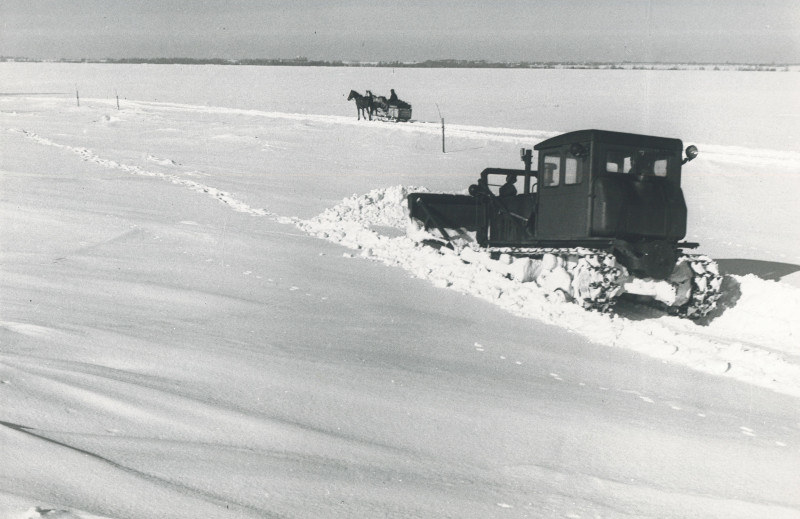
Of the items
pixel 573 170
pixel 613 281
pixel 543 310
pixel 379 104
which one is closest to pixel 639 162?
pixel 573 170

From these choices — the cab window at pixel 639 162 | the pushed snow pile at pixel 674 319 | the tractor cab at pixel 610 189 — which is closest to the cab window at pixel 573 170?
the tractor cab at pixel 610 189

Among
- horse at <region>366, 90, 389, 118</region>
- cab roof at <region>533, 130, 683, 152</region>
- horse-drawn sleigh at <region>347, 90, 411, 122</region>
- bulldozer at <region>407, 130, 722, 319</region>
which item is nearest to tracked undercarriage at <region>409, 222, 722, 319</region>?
bulldozer at <region>407, 130, 722, 319</region>

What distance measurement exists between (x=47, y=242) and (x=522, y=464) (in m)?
7.36

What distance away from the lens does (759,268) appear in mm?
11938

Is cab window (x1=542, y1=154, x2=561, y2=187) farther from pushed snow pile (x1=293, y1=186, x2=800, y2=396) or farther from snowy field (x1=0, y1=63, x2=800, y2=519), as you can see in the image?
snowy field (x1=0, y1=63, x2=800, y2=519)

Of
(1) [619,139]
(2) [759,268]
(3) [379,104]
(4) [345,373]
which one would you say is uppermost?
(3) [379,104]

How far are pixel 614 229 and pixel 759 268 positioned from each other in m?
4.22

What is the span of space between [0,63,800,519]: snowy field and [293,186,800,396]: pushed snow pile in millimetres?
37

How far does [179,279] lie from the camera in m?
8.34

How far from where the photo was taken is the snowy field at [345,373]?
12.2 feet

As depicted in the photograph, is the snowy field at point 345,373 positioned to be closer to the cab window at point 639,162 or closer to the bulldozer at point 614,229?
the bulldozer at point 614,229

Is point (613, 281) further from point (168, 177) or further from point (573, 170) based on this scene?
point (168, 177)

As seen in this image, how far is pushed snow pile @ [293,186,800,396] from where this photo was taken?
6977 millimetres

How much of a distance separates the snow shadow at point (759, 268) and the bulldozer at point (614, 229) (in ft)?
8.14
